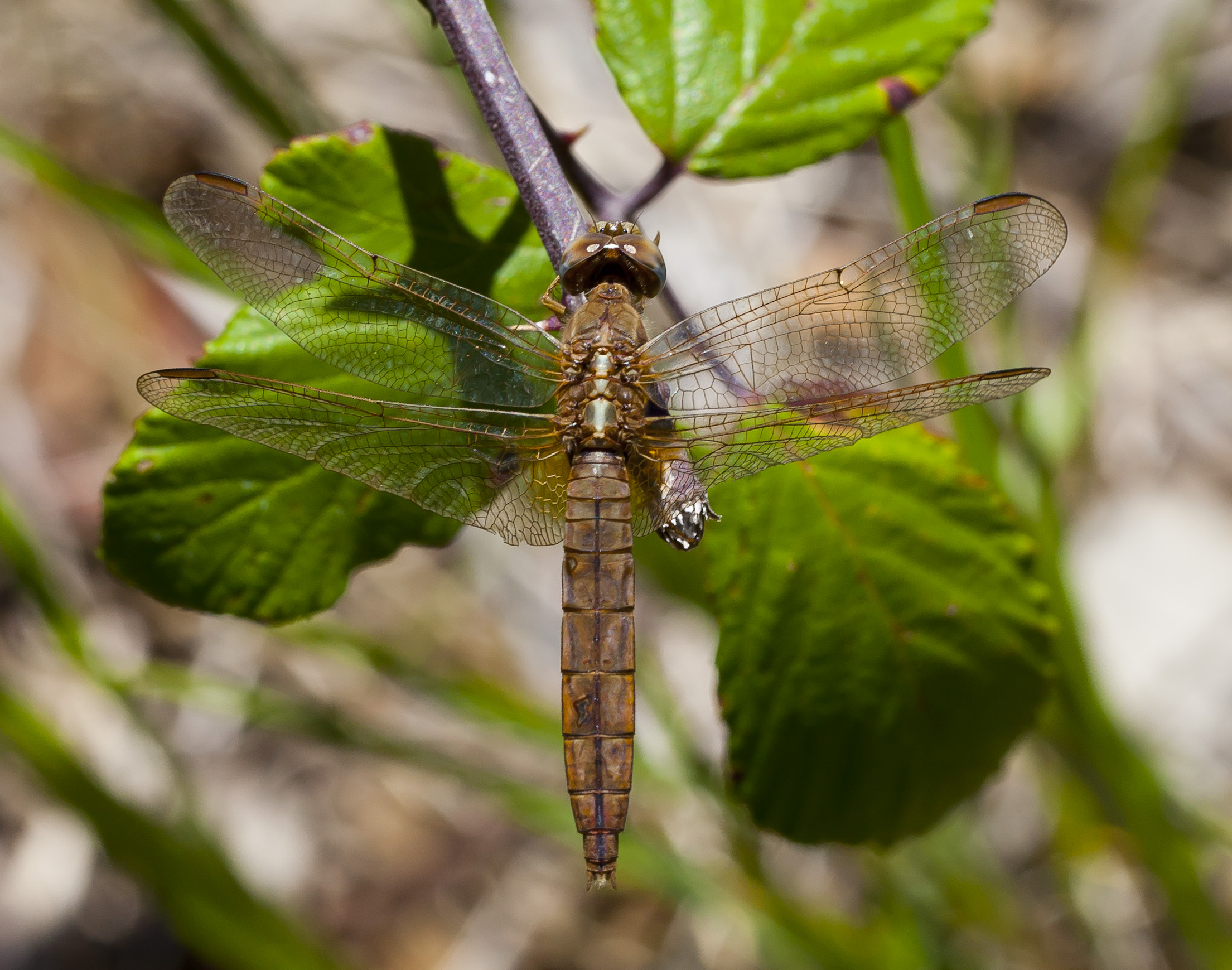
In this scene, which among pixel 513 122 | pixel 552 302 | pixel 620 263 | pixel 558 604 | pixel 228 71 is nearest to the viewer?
pixel 513 122

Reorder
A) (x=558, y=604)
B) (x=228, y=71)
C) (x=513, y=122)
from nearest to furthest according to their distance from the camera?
(x=513, y=122) < (x=228, y=71) < (x=558, y=604)

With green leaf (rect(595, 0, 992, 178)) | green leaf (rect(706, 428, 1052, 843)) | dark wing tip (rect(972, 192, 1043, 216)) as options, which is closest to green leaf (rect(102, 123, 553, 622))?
green leaf (rect(595, 0, 992, 178))

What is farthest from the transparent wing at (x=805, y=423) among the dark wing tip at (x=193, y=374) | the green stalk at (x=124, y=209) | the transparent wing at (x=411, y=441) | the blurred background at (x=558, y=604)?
the green stalk at (x=124, y=209)

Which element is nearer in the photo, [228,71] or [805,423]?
[805,423]

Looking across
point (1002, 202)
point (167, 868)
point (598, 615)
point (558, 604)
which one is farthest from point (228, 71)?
point (558, 604)

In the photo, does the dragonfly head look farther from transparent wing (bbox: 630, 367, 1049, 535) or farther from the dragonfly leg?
transparent wing (bbox: 630, 367, 1049, 535)

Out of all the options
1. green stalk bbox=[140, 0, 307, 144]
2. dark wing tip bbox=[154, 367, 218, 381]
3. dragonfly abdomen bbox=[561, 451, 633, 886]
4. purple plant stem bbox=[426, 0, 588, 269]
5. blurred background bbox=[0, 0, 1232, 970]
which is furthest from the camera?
blurred background bbox=[0, 0, 1232, 970]

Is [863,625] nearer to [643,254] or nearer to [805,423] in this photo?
[805,423]
